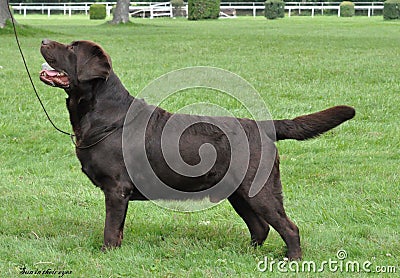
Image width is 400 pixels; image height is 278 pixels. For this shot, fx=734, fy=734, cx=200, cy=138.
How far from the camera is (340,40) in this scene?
88.3 feet

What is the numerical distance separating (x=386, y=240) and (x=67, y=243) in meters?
2.47

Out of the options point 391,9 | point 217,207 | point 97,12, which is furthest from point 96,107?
point 97,12

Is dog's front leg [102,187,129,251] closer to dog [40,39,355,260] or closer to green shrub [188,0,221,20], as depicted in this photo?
dog [40,39,355,260]

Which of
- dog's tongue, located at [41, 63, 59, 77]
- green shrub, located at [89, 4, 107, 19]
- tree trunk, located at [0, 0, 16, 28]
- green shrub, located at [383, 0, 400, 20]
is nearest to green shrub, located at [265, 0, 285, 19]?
green shrub, located at [383, 0, 400, 20]

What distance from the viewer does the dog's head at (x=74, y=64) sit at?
5.24 m

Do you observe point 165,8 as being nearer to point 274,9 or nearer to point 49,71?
point 274,9

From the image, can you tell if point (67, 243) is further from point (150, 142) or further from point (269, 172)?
point (269, 172)

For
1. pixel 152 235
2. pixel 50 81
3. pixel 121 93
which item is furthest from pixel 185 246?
pixel 50 81

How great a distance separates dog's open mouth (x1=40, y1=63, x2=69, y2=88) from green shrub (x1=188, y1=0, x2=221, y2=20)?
48006mm

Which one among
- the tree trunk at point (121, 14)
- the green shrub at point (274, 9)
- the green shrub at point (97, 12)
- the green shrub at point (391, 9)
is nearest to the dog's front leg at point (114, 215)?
the tree trunk at point (121, 14)

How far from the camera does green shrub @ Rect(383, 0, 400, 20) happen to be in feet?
164

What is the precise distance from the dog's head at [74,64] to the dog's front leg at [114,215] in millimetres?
835

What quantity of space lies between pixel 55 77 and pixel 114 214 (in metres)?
1.07

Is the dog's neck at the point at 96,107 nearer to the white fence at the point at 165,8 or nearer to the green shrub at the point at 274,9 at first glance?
the green shrub at the point at 274,9
